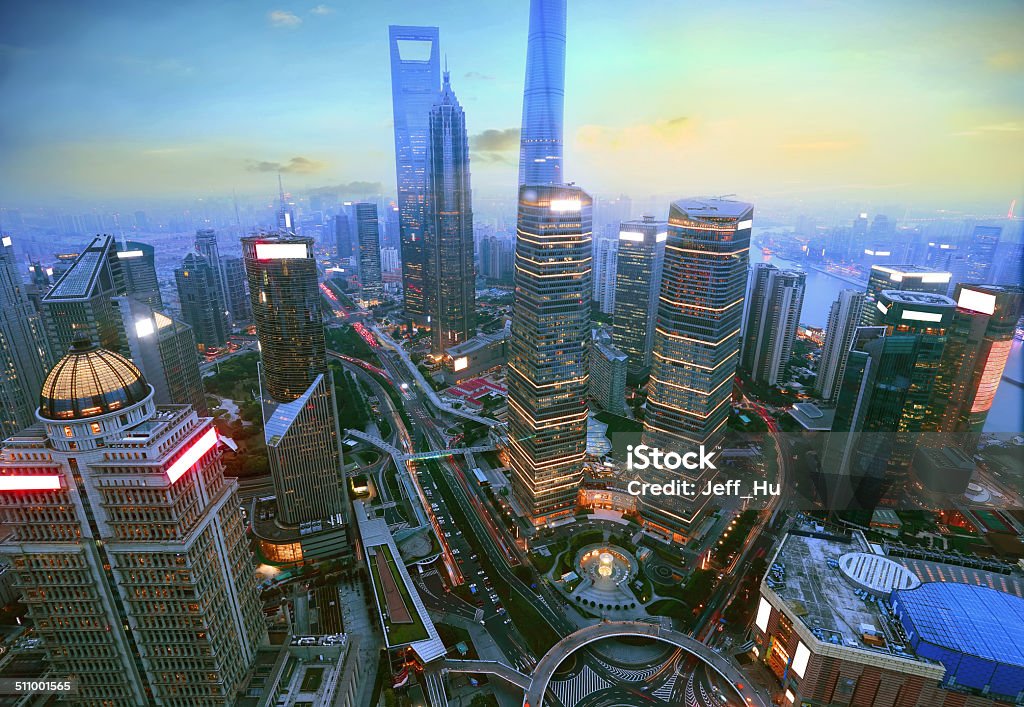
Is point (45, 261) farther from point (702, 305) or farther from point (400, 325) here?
point (702, 305)

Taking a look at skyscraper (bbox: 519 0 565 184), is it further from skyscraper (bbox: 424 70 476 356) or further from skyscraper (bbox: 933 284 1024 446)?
skyscraper (bbox: 933 284 1024 446)

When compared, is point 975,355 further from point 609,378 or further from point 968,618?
point 609,378

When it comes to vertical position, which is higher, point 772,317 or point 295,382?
point 772,317

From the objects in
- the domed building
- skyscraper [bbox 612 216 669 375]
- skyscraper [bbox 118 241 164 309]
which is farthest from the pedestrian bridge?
skyscraper [bbox 118 241 164 309]

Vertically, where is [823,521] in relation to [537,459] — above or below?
below

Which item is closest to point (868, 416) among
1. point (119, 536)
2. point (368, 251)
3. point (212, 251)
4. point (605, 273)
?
point (119, 536)

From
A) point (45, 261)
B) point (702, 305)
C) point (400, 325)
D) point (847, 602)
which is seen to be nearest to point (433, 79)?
point (400, 325)
